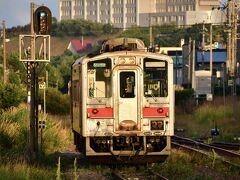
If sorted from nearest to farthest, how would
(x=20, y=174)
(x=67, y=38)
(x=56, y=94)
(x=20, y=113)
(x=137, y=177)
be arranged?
(x=20, y=174)
(x=137, y=177)
(x=20, y=113)
(x=56, y=94)
(x=67, y=38)

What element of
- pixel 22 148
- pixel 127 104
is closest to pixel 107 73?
pixel 127 104

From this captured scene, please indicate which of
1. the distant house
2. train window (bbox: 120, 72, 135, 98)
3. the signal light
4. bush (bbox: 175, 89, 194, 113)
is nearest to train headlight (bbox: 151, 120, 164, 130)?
train window (bbox: 120, 72, 135, 98)

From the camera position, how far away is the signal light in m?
19.0

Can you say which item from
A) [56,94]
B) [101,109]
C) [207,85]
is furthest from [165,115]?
[207,85]

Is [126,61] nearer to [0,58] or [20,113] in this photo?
[20,113]

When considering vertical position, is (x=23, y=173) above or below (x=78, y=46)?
below

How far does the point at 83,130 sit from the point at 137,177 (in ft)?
5.70

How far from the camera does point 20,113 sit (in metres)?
28.5

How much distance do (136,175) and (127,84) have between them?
7.36 ft

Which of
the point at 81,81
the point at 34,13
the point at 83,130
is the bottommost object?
the point at 83,130

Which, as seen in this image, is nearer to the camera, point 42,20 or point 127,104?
point 127,104

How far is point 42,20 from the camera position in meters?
19.0

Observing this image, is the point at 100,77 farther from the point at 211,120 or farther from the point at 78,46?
the point at 78,46

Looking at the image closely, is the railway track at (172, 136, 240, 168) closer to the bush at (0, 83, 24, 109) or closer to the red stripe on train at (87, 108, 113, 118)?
the red stripe on train at (87, 108, 113, 118)
